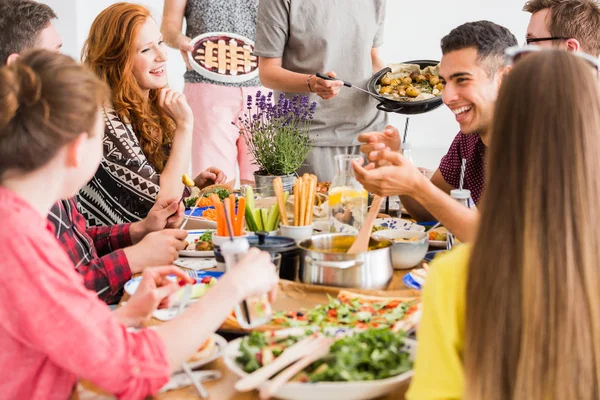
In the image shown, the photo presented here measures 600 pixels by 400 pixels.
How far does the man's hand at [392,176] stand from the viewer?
1.92 m

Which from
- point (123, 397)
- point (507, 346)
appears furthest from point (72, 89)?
point (507, 346)

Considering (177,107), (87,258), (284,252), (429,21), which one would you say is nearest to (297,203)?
(284,252)

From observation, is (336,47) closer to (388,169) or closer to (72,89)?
(388,169)

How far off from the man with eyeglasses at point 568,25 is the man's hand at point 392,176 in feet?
3.39

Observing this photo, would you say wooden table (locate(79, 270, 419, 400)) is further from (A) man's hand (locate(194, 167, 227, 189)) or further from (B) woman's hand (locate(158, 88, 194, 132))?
(A) man's hand (locate(194, 167, 227, 189))

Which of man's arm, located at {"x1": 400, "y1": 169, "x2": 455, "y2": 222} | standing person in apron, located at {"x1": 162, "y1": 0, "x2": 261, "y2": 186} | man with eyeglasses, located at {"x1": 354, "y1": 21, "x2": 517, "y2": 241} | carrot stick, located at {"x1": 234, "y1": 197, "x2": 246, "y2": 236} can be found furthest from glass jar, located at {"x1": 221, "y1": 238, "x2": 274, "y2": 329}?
standing person in apron, located at {"x1": 162, "y1": 0, "x2": 261, "y2": 186}

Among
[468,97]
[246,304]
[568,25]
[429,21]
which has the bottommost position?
[246,304]

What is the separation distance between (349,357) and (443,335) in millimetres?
200

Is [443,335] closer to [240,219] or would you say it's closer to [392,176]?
[392,176]

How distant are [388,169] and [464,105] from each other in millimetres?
823

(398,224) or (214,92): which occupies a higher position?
(214,92)

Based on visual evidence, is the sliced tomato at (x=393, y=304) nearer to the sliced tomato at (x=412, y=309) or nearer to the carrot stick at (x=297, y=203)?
the sliced tomato at (x=412, y=309)

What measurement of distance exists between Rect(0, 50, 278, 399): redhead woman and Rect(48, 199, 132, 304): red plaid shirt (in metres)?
0.69

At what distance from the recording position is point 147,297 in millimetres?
1514
